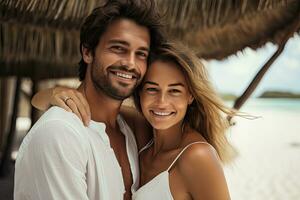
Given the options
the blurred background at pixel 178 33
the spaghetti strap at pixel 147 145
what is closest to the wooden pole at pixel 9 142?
the blurred background at pixel 178 33

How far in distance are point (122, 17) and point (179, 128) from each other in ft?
1.49

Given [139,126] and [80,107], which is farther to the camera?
[139,126]

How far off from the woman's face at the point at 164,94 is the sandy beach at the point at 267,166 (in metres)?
0.39

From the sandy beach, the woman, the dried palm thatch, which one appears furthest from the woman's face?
the dried palm thatch

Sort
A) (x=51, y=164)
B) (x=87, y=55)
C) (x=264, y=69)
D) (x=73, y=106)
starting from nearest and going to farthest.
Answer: (x=51, y=164)
(x=73, y=106)
(x=87, y=55)
(x=264, y=69)

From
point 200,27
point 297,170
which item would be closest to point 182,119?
point 200,27

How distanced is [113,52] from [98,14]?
0.15 m

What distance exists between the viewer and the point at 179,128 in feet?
5.15

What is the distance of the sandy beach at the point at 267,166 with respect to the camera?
22.6 feet

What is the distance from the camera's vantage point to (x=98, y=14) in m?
1.40

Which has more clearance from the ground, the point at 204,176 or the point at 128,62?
the point at 128,62

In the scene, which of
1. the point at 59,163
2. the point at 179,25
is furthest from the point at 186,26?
the point at 59,163

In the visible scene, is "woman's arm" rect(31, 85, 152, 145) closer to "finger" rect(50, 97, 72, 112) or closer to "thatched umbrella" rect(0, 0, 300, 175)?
"finger" rect(50, 97, 72, 112)

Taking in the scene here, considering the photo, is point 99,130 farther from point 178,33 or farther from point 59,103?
point 178,33
